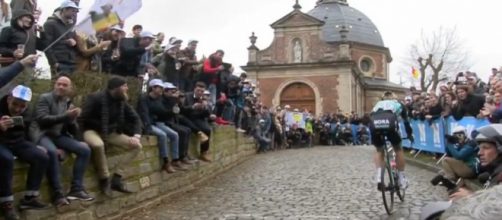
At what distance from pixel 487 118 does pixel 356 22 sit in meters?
55.6

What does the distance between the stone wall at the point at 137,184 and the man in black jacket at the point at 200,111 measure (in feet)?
0.78

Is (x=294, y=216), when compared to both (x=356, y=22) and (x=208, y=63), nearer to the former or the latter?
(x=208, y=63)

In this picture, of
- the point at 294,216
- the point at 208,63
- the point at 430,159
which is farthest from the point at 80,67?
the point at 430,159

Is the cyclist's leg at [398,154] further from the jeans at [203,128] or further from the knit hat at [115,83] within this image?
the jeans at [203,128]

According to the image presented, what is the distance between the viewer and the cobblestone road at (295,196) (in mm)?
9523

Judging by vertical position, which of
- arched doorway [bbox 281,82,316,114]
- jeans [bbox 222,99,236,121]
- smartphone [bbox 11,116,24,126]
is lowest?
smartphone [bbox 11,116,24,126]

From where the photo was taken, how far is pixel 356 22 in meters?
66.0

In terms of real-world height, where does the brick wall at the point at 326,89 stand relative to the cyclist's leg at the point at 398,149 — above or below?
above

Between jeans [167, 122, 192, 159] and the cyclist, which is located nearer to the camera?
the cyclist

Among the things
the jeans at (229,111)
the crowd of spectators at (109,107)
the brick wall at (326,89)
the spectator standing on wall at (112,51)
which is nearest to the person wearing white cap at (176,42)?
the crowd of spectators at (109,107)

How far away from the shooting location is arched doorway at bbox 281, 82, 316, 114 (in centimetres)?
5494

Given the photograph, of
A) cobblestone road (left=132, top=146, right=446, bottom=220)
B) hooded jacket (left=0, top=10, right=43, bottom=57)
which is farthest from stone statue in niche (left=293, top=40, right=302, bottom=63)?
hooded jacket (left=0, top=10, right=43, bottom=57)

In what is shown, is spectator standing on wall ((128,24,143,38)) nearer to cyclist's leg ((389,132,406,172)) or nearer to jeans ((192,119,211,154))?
jeans ((192,119,211,154))

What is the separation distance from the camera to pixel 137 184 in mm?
10133
